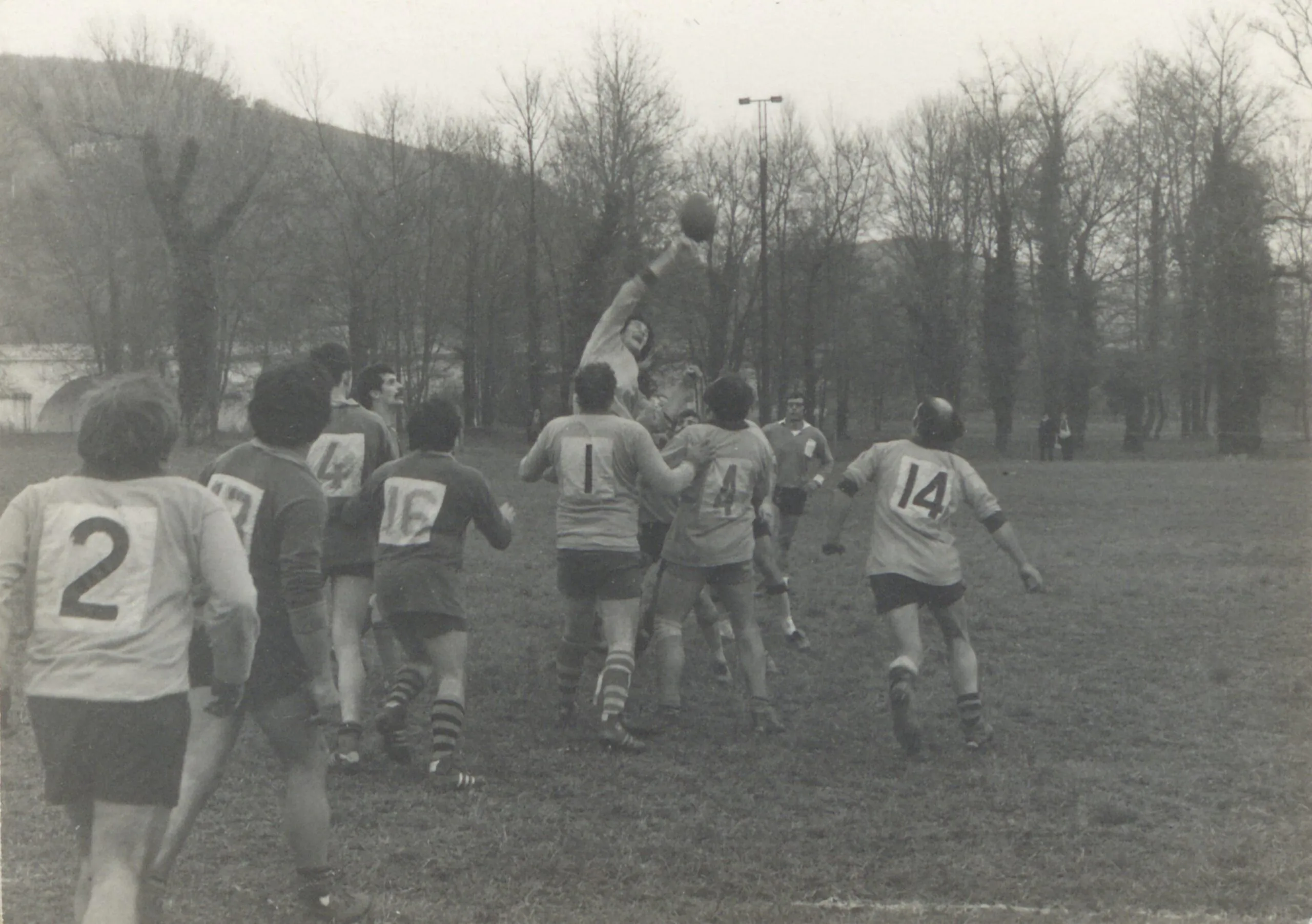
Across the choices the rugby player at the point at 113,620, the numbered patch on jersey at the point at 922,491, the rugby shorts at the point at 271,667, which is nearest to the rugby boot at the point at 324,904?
the rugby shorts at the point at 271,667

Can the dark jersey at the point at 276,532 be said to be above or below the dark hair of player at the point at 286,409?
below

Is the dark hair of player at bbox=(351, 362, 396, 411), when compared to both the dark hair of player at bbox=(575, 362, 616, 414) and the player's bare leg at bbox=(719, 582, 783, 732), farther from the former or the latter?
the player's bare leg at bbox=(719, 582, 783, 732)

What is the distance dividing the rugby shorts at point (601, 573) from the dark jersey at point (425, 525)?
0.71 meters

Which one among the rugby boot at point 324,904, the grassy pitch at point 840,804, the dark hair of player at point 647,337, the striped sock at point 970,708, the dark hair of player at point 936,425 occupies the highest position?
the dark hair of player at point 647,337

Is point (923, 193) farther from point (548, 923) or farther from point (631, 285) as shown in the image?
point (548, 923)

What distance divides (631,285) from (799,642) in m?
3.47

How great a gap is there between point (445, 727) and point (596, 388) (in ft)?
6.23

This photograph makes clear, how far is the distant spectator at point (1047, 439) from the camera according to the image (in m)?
44.6

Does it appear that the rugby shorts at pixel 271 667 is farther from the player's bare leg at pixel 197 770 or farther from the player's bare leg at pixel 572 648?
the player's bare leg at pixel 572 648

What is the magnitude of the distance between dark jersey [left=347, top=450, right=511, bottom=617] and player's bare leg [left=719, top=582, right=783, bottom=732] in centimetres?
161

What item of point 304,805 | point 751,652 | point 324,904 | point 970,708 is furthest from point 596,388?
point 324,904

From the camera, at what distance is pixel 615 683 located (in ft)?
21.3

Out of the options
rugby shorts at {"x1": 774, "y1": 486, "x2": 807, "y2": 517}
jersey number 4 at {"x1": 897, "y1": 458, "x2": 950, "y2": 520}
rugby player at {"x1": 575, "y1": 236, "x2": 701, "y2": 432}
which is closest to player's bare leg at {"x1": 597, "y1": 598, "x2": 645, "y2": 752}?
rugby player at {"x1": 575, "y1": 236, "x2": 701, "y2": 432}

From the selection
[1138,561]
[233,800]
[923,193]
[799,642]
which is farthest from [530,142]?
[233,800]
